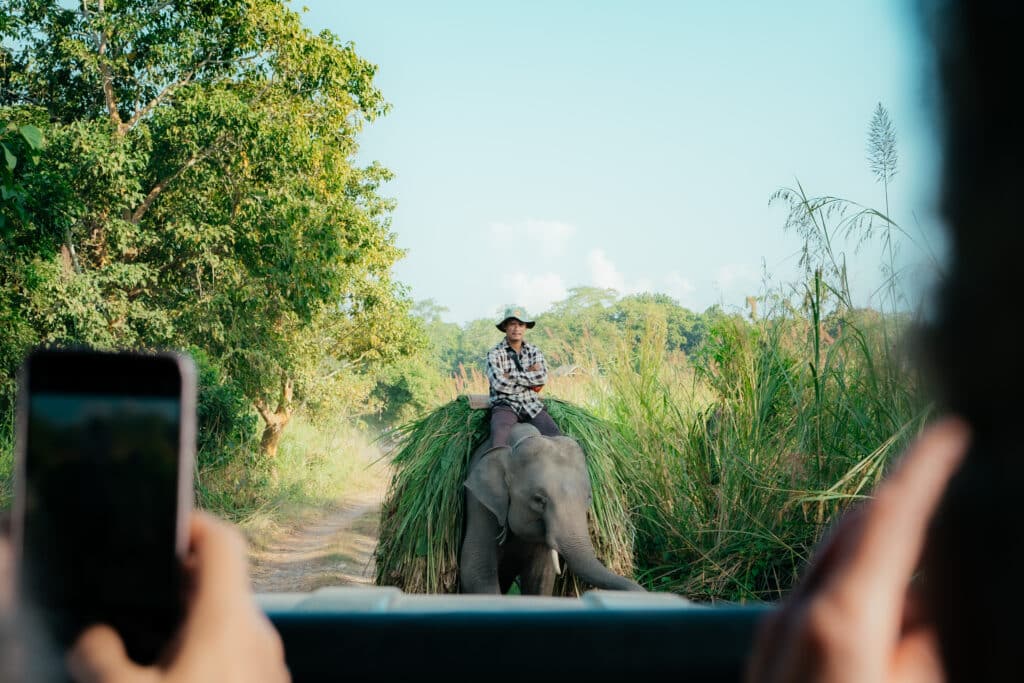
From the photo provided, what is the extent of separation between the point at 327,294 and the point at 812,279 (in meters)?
10.9

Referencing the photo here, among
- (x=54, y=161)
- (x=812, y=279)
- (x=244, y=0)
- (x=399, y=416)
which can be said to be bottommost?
(x=399, y=416)

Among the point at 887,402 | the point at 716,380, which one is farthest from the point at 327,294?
the point at 887,402

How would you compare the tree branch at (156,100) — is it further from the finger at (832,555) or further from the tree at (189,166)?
the finger at (832,555)

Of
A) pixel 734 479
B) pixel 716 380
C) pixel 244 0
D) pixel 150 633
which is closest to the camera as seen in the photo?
pixel 150 633

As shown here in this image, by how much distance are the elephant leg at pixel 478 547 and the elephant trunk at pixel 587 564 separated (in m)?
0.61

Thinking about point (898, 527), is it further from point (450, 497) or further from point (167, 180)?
point (167, 180)

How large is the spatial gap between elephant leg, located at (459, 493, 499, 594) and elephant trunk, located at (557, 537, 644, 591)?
606 mm

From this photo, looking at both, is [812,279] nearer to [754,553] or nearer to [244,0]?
[754,553]

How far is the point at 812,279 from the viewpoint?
473cm

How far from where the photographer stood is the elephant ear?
554cm

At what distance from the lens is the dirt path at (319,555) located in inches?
353

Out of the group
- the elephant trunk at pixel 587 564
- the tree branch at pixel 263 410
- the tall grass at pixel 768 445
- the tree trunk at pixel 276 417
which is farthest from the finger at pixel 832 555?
the tree trunk at pixel 276 417

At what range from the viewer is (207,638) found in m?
0.52

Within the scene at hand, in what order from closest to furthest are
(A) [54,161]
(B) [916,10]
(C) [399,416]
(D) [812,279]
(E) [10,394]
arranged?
(B) [916,10]
(D) [812,279]
(E) [10,394]
(A) [54,161]
(C) [399,416]
